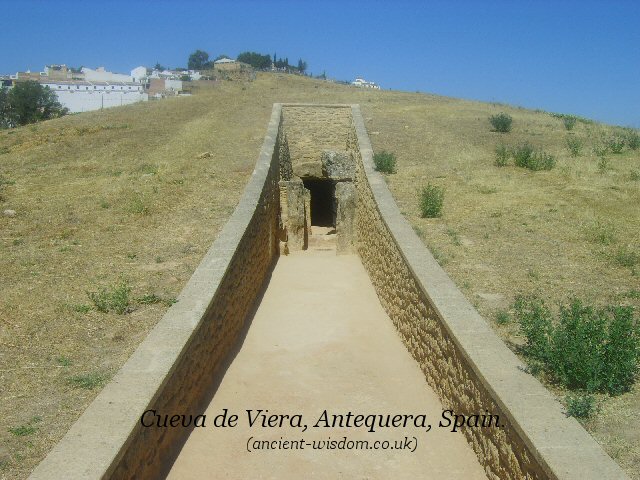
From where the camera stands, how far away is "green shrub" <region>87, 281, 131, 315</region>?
593 cm

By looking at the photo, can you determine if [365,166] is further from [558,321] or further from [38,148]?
[38,148]

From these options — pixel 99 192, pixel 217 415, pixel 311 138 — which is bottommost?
pixel 217 415

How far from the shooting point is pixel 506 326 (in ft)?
18.5

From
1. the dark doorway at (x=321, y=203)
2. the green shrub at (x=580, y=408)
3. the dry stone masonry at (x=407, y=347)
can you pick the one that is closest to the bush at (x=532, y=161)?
the dry stone masonry at (x=407, y=347)

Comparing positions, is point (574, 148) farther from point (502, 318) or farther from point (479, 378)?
point (479, 378)

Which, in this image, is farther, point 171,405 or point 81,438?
Answer: point 171,405

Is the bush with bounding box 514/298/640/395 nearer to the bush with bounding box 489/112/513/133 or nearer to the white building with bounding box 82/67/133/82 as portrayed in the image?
the bush with bounding box 489/112/513/133

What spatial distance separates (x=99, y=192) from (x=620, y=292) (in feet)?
32.1

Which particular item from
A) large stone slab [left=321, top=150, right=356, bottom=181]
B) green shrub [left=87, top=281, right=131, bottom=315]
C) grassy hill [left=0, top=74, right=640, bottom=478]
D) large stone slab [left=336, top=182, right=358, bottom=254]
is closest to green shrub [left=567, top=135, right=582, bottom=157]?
grassy hill [left=0, top=74, right=640, bottom=478]

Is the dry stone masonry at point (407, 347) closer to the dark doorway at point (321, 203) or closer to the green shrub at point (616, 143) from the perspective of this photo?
the green shrub at point (616, 143)

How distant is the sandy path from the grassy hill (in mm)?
1079

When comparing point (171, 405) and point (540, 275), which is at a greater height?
point (540, 275)

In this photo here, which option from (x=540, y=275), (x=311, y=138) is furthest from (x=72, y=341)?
(x=311, y=138)

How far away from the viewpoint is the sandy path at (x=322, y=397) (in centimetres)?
451
